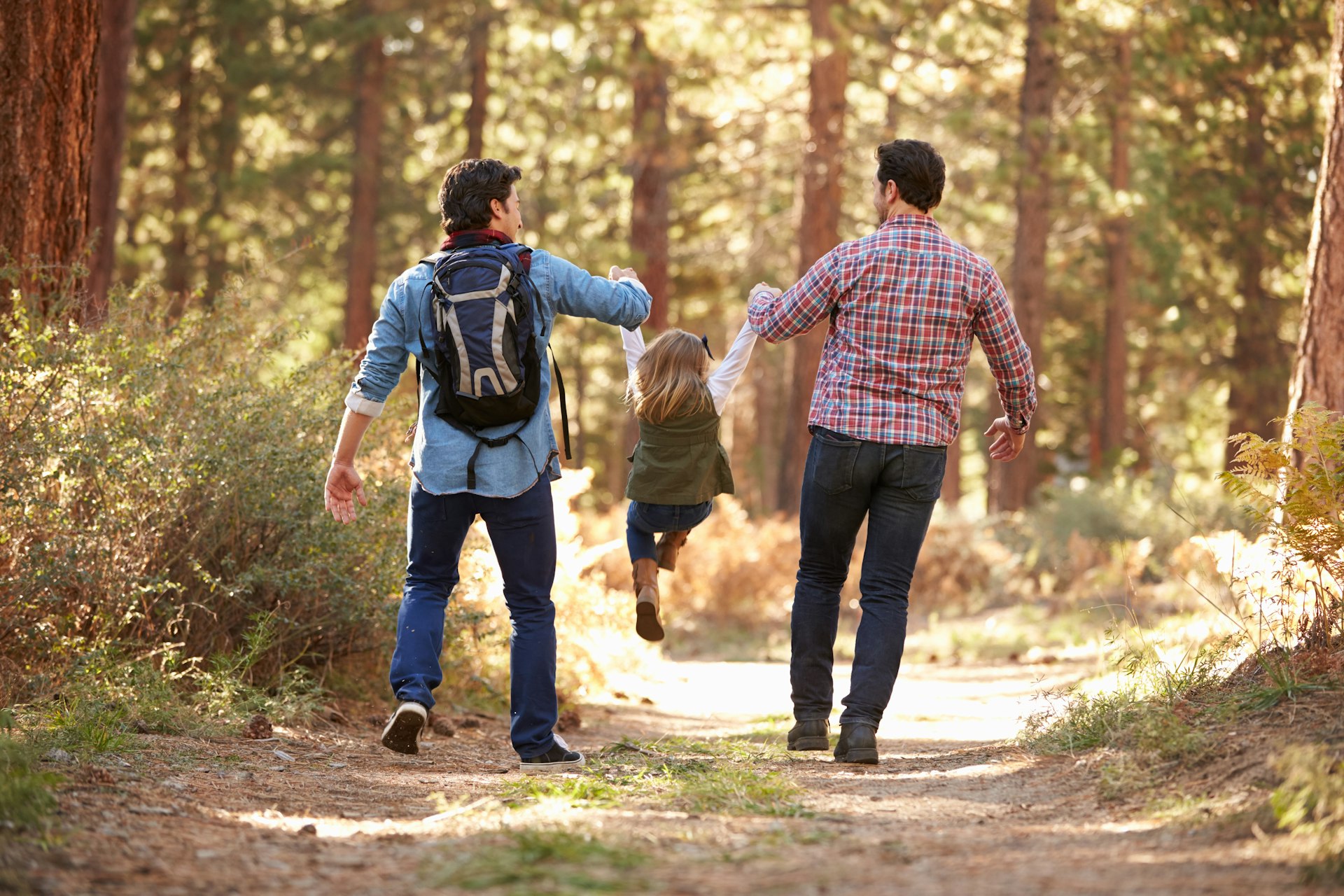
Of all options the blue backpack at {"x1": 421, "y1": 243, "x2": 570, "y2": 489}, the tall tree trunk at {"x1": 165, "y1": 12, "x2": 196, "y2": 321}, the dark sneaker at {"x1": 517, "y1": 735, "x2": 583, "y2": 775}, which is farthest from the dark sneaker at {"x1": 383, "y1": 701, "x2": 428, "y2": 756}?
the tall tree trunk at {"x1": 165, "y1": 12, "x2": 196, "y2": 321}

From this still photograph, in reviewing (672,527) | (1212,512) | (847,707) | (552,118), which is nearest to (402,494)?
(672,527)

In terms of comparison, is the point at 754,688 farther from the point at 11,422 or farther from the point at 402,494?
the point at 11,422

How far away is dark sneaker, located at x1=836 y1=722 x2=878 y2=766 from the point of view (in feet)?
15.9

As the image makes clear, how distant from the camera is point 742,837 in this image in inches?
137

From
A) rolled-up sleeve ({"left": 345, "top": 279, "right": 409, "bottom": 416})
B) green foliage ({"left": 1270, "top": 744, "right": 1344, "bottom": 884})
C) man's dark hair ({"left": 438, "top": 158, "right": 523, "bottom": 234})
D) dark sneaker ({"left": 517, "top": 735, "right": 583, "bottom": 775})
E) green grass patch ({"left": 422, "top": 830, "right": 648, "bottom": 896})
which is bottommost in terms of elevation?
dark sneaker ({"left": 517, "top": 735, "right": 583, "bottom": 775})

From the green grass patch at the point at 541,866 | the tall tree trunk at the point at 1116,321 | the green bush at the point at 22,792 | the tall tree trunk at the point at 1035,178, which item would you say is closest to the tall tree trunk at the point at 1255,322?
the tall tree trunk at the point at 1116,321

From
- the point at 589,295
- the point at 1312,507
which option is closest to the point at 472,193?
the point at 589,295

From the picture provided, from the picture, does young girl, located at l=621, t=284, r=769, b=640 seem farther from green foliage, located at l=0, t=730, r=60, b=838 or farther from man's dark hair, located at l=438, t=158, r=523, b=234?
green foliage, located at l=0, t=730, r=60, b=838

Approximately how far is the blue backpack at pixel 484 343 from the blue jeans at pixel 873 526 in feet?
3.79

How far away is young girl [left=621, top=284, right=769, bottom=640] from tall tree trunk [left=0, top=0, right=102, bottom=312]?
10.0ft

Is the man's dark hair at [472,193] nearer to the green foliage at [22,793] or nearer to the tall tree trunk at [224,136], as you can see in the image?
the green foliage at [22,793]

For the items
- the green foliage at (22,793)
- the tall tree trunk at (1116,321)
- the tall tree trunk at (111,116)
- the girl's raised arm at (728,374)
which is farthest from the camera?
the tall tree trunk at (1116,321)

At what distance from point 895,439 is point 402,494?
2.62 m

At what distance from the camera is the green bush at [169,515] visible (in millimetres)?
5320
